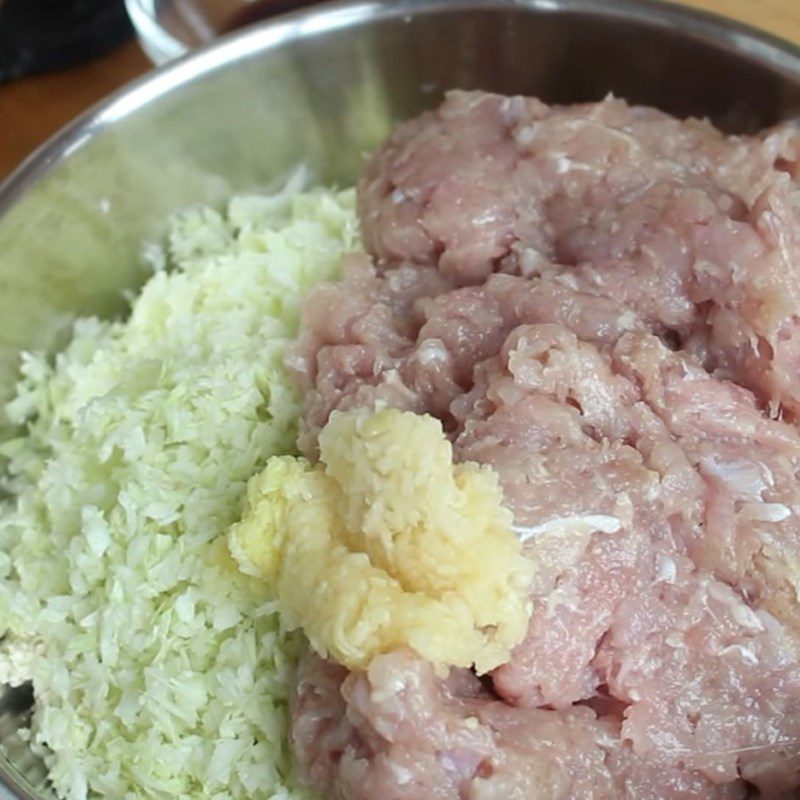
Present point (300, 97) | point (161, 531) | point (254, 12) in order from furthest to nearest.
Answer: point (254, 12) < point (300, 97) < point (161, 531)

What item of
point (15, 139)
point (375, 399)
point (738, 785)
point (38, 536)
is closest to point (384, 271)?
point (375, 399)

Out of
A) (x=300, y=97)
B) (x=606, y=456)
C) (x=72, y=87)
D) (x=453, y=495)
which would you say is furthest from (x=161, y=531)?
(x=72, y=87)

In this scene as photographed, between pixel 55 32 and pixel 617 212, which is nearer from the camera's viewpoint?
pixel 617 212

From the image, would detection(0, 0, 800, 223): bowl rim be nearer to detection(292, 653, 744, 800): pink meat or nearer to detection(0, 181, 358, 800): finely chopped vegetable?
detection(0, 181, 358, 800): finely chopped vegetable

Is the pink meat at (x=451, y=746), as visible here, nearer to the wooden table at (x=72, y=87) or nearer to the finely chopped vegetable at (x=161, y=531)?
the finely chopped vegetable at (x=161, y=531)

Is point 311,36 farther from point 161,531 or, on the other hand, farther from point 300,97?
point 161,531

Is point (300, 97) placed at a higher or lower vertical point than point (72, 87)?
lower
